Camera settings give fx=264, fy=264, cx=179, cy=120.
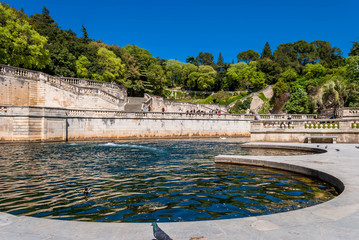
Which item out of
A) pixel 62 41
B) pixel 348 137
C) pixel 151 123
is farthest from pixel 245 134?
pixel 62 41

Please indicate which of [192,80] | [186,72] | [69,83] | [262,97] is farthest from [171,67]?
[69,83]

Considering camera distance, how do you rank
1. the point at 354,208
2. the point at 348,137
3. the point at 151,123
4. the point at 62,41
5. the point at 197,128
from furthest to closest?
the point at 62,41 < the point at 197,128 < the point at 151,123 < the point at 348,137 < the point at 354,208

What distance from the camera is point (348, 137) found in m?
19.5

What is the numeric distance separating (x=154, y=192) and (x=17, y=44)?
37.4m

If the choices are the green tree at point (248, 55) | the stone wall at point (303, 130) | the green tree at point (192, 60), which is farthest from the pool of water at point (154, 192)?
the green tree at point (248, 55)

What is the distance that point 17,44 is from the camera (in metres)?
36.0

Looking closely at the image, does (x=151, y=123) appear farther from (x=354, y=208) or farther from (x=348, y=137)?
(x=354, y=208)

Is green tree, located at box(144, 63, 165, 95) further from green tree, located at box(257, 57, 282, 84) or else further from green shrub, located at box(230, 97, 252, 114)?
green tree, located at box(257, 57, 282, 84)

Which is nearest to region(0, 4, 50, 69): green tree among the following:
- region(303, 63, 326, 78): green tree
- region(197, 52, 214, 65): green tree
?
region(303, 63, 326, 78): green tree

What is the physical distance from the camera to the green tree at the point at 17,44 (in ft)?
117

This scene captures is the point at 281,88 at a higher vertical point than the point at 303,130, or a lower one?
higher

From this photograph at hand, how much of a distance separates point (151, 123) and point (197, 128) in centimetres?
659

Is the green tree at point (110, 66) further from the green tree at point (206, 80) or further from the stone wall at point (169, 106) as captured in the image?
the green tree at point (206, 80)

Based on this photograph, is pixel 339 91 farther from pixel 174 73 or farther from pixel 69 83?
pixel 174 73
